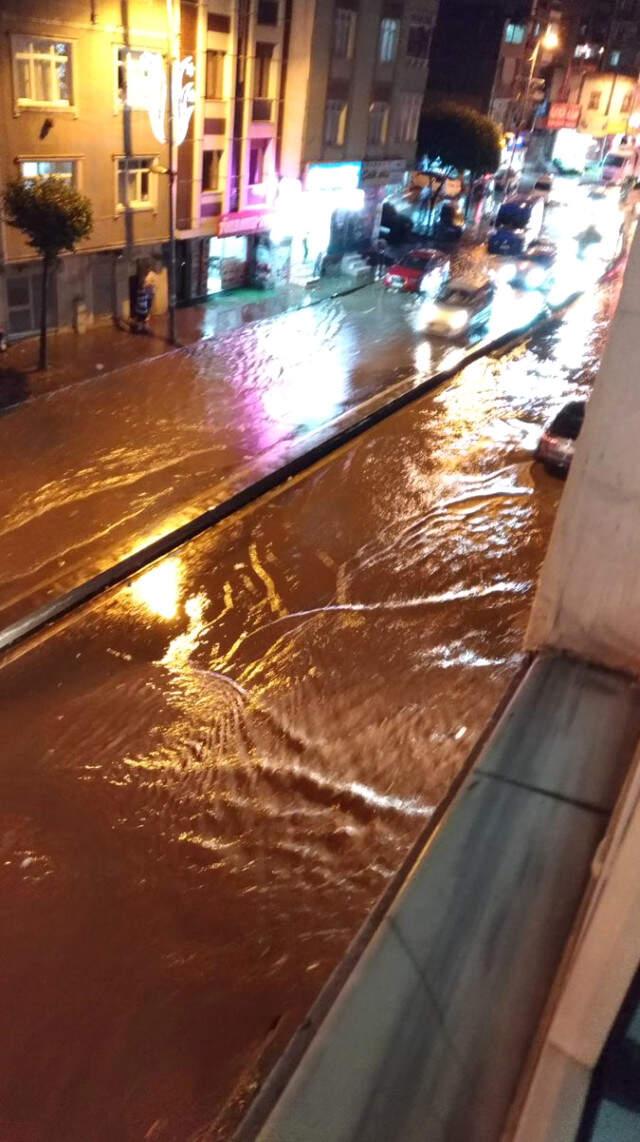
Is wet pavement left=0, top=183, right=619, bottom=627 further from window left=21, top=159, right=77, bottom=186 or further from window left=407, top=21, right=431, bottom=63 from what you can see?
window left=407, top=21, right=431, bottom=63

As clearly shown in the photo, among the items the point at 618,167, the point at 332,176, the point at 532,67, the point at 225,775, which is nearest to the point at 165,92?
the point at 332,176

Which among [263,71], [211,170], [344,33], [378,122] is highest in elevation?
[344,33]

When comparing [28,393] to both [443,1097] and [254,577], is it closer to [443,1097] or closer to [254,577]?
[254,577]

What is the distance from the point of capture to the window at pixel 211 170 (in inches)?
821

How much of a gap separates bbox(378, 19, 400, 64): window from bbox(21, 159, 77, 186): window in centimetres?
1333

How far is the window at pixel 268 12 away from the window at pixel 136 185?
216 inches

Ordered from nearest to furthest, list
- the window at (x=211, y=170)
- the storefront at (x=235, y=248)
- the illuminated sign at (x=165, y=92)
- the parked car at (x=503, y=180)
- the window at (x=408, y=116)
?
the illuminated sign at (x=165, y=92)
the window at (x=211, y=170)
the storefront at (x=235, y=248)
the window at (x=408, y=116)
the parked car at (x=503, y=180)

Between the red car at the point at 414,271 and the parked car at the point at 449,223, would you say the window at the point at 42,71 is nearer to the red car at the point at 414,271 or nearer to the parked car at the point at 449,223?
the red car at the point at 414,271

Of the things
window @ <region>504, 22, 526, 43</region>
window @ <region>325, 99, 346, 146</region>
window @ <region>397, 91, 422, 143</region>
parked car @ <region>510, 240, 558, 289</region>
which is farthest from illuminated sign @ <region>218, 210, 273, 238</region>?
window @ <region>504, 22, 526, 43</region>

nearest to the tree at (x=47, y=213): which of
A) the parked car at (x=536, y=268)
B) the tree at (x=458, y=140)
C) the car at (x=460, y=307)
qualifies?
the car at (x=460, y=307)

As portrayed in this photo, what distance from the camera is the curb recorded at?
371 inches

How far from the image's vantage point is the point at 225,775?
7.72 m

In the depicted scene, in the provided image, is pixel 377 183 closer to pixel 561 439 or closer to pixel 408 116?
pixel 408 116

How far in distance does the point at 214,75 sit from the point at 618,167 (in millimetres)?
39317
